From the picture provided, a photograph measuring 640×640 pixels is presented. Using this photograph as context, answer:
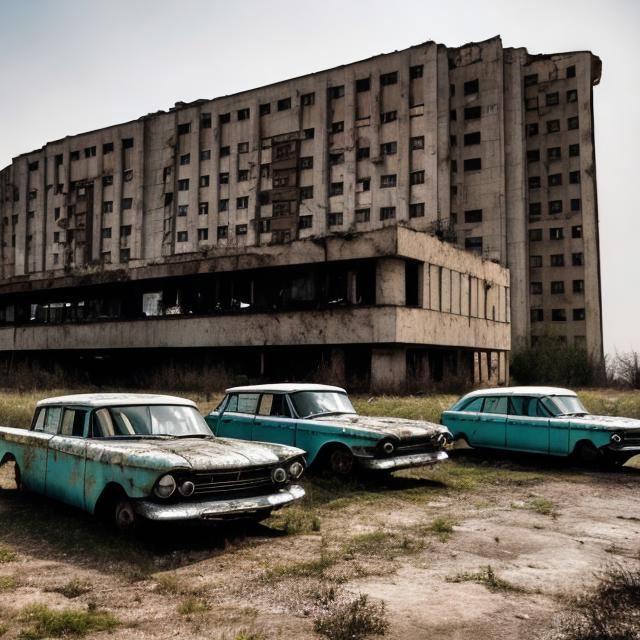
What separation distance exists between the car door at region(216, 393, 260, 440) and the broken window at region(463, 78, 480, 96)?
47746 mm

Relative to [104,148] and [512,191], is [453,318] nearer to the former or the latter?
[512,191]

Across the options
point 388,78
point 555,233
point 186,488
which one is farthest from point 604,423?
point 555,233

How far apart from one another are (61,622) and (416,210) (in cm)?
4746

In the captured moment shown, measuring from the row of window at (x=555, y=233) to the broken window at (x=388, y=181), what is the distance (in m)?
13.5

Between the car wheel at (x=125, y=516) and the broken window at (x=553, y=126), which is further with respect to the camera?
the broken window at (x=553, y=126)

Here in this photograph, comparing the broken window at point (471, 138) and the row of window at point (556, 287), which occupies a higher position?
the broken window at point (471, 138)

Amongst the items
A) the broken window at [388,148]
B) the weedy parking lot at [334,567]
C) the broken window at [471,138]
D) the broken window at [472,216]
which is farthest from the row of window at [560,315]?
the weedy parking lot at [334,567]

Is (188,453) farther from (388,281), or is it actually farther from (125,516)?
(388,281)

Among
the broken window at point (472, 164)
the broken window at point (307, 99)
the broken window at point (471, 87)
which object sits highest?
the broken window at point (471, 87)

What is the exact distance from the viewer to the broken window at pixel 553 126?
182 feet

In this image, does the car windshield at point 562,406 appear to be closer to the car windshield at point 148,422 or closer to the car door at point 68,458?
the car windshield at point 148,422

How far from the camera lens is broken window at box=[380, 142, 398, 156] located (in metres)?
50.8

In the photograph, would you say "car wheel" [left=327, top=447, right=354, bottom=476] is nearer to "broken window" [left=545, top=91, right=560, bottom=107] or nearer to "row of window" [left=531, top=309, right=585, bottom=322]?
"row of window" [left=531, top=309, right=585, bottom=322]

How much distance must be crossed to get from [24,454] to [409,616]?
5581mm
